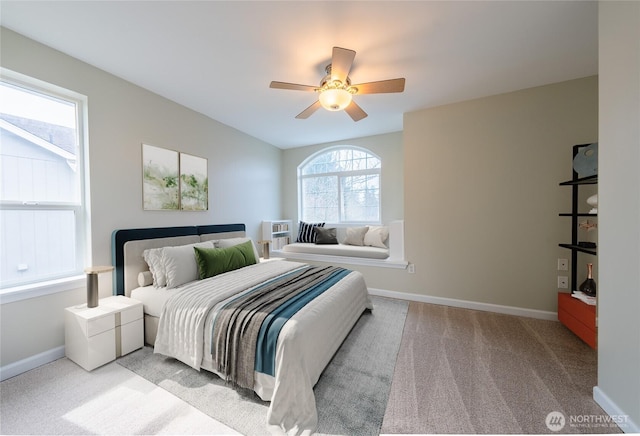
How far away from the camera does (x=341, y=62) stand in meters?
1.68

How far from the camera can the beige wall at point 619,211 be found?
1.20 meters

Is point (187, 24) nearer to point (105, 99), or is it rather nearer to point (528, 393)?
point (105, 99)

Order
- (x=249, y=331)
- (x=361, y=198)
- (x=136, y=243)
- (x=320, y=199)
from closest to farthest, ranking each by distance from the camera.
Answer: (x=249, y=331), (x=136, y=243), (x=361, y=198), (x=320, y=199)

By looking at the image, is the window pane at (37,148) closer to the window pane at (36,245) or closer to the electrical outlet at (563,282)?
Result: the window pane at (36,245)

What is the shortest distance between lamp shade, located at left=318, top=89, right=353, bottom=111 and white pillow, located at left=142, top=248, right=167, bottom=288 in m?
2.14

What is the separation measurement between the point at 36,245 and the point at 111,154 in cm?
97

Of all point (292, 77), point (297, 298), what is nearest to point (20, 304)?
point (297, 298)

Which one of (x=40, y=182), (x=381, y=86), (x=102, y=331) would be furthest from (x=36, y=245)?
(x=381, y=86)

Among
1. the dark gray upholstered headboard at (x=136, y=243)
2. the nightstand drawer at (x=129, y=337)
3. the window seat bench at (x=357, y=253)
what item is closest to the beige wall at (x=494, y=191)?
the window seat bench at (x=357, y=253)

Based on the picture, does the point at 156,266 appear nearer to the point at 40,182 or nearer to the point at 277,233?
the point at 40,182

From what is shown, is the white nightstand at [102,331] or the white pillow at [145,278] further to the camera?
the white pillow at [145,278]

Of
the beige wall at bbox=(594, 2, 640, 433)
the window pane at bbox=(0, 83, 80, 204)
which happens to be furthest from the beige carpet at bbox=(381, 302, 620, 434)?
the window pane at bbox=(0, 83, 80, 204)

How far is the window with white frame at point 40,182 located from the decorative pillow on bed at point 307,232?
9.73 feet

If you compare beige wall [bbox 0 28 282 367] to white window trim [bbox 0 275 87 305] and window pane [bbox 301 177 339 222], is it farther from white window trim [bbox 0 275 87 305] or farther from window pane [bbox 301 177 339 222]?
window pane [bbox 301 177 339 222]
